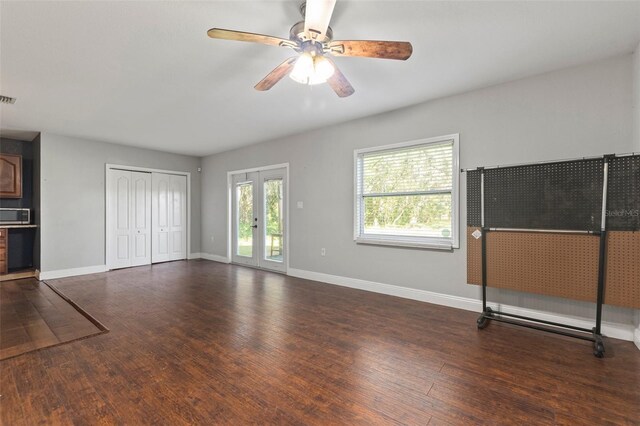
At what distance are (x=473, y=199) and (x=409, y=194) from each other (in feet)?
2.96

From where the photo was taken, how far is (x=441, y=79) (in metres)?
3.21

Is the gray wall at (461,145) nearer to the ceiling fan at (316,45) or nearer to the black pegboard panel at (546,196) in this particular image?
the black pegboard panel at (546,196)

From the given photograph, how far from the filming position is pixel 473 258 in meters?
3.33

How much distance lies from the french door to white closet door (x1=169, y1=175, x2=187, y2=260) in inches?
57.9

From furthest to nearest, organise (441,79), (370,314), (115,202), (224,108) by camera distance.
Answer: (115,202) < (224,108) < (370,314) < (441,79)

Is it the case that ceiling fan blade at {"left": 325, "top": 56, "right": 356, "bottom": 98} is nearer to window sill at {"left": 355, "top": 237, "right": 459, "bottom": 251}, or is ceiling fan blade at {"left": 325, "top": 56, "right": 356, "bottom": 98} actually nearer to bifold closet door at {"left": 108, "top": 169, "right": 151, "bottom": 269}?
window sill at {"left": 355, "top": 237, "right": 459, "bottom": 251}

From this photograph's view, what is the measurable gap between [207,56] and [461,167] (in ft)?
10.1

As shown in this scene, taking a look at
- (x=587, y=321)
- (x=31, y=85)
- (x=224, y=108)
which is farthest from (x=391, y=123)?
(x=31, y=85)

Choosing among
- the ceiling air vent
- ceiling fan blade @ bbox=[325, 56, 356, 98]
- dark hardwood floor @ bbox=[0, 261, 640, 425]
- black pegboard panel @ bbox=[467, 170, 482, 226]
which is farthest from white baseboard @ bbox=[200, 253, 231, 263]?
black pegboard panel @ bbox=[467, 170, 482, 226]

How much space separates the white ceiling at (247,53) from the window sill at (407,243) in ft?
6.20

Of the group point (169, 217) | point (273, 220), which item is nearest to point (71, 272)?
point (169, 217)

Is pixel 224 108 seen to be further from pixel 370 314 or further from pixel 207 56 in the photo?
pixel 370 314

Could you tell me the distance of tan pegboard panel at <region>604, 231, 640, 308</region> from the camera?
2496mm

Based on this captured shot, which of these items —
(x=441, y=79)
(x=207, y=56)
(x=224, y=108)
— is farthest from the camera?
(x=224, y=108)
